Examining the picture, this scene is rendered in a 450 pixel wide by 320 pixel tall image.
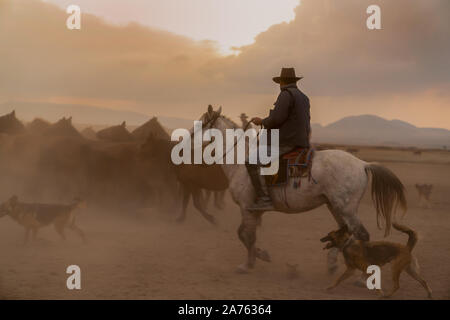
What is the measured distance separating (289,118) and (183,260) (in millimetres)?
3487

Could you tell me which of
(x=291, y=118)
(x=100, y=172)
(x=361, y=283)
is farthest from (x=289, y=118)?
(x=100, y=172)

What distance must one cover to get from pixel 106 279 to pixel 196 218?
5.99m

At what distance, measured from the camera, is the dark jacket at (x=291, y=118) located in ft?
23.7

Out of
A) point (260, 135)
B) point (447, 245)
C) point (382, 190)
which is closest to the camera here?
point (382, 190)

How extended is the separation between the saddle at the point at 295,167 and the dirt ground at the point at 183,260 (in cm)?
171

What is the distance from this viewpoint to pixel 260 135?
25.7 feet

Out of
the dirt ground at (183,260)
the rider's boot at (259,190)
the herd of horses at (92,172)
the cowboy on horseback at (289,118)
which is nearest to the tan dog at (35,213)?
the dirt ground at (183,260)

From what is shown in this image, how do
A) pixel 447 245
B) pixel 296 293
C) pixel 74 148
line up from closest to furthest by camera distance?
pixel 296 293 < pixel 447 245 < pixel 74 148

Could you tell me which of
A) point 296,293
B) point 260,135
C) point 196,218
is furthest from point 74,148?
point 296,293

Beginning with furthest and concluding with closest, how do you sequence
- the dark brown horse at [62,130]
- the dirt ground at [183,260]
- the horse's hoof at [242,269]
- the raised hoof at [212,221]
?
the dark brown horse at [62,130] → the raised hoof at [212,221] → the horse's hoof at [242,269] → the dirt ground at [183,260]

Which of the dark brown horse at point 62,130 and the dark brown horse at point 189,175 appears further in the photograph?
the dark brown horse at point 62,130

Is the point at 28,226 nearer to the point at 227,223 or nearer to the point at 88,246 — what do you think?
the point at 88,246

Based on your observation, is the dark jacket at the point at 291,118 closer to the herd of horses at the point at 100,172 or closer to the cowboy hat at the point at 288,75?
the cowboy hat at the point at 288,75

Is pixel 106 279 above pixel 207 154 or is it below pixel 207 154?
below
